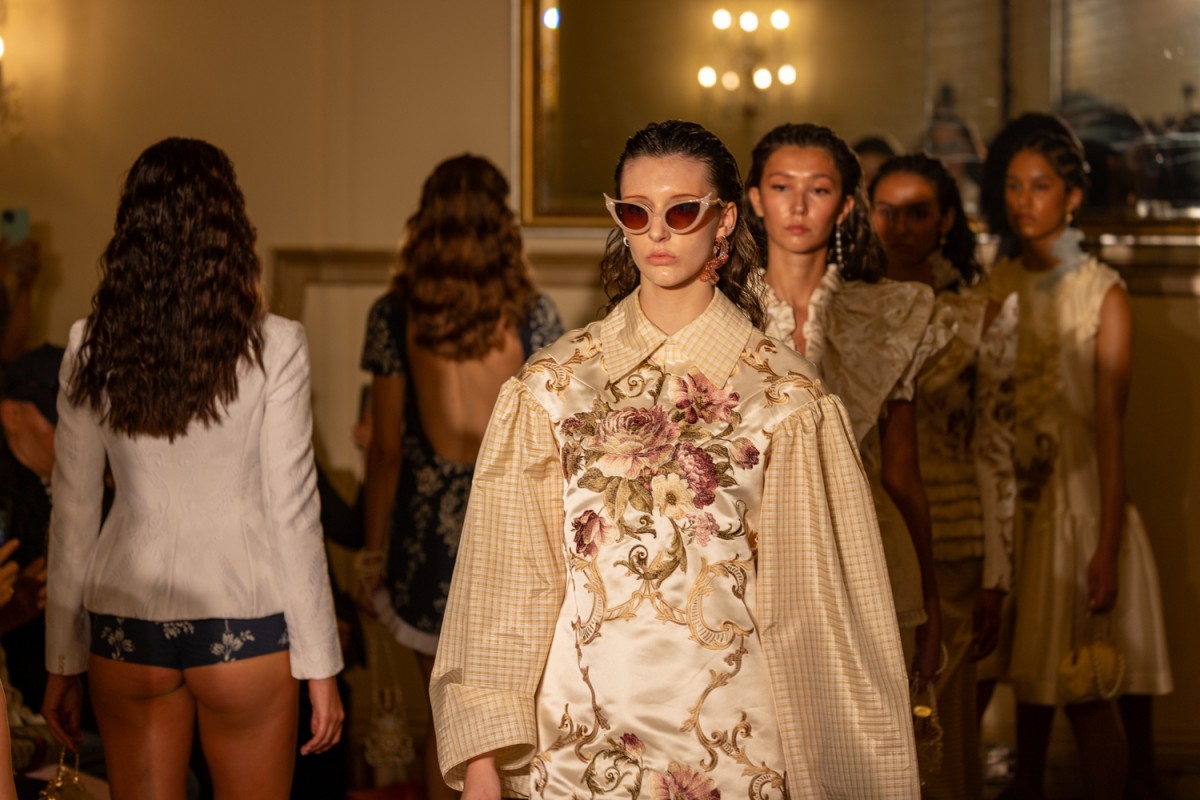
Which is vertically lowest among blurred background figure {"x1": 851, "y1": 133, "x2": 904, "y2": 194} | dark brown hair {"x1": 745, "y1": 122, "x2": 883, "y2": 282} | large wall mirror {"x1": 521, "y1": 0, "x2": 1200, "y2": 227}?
dark brown hair {"x1": 745, "y1": 122, "x2": 883, "y2": 282}

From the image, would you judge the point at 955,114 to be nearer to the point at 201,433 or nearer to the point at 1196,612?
the point at 1196,612

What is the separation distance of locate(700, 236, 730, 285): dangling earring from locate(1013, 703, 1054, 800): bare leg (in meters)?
2.40

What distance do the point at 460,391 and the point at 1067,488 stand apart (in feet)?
5.54

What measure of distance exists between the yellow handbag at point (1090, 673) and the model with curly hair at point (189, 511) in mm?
2072

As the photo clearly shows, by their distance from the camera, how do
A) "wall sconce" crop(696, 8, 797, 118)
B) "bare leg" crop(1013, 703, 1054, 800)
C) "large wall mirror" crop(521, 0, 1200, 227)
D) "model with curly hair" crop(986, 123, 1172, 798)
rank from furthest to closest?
"wall sconce" crop(696, 8, 797, 118) → "large wall mirror" crop(521, 0, 1200, 227) → "bare leg" crop(1013, 703, 1054, 800) → "model with curly hair" crop(986, 123, 1172, 798)

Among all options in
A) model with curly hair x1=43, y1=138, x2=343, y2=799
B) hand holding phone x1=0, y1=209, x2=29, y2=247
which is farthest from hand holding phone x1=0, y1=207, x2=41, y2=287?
model with curly hair x1=43, y1=138, x2=343, y2=799

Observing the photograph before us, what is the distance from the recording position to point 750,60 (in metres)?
4.62

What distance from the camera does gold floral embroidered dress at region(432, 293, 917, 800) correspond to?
6.34ft

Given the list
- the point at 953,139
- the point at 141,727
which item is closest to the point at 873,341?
the point at 141,727

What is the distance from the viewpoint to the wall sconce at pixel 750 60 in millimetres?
4617

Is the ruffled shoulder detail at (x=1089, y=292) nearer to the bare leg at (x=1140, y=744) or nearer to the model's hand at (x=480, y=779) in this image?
the bare leg at (x=1140, y=744)

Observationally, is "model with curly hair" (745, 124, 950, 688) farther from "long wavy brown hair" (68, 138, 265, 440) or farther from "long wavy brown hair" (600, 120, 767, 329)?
"long wavy brown hair" (68, 138, 265, 440)

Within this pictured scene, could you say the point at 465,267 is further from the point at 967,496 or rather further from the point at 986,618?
the point at 986,618

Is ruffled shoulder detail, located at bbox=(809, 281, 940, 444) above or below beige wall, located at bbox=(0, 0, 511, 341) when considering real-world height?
below
